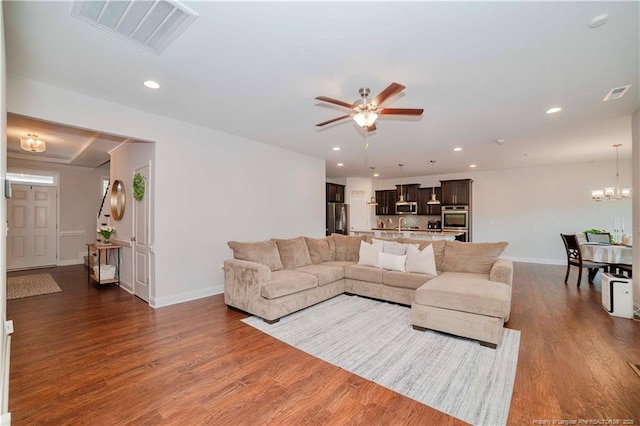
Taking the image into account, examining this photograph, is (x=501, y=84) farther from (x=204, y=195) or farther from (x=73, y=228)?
(x=73, y=228)

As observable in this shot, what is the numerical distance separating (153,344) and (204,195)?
7.83 feet

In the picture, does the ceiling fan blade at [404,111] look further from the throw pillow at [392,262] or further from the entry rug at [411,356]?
the entry rug at [411,356]

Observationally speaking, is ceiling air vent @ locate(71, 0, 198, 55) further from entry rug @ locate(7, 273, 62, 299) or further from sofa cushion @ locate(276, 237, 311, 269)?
entry rug @ locate(7, 273, 62, 299)

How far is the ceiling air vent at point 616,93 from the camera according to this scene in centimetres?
309

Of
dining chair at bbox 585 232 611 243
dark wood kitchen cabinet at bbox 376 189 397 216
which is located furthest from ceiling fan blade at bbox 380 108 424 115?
dark wood kitchen cabinet at bbox 376 189 397 216

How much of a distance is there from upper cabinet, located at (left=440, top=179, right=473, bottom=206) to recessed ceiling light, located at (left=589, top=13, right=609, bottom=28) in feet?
23.4

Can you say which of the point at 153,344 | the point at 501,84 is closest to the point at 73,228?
the point at 153,344

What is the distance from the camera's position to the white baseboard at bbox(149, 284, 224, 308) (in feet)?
13.3

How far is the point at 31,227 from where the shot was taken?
702cm

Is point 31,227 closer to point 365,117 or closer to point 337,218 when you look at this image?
point 337,218

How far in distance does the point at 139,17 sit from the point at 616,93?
16.0 ft

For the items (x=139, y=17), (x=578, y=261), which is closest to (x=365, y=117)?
(x=139, y=17)

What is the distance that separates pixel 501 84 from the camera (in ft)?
9.87

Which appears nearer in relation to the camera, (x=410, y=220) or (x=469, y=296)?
(x=469, y=296)
